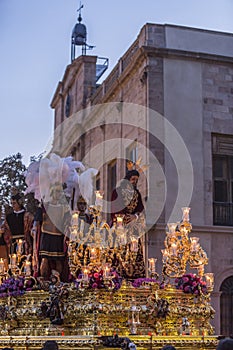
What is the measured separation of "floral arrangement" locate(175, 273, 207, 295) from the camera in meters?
11.6

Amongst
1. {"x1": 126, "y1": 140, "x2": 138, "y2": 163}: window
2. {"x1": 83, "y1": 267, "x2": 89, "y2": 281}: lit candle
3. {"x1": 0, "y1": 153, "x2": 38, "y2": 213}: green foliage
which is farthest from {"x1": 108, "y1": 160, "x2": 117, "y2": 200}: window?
{"x1": 83, "y1": 267, "x2": 89, "y2": 281}: lit candle

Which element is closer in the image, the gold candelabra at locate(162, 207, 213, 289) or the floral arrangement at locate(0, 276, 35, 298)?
the gold candelabra at locate(162, 207, 213, 289)

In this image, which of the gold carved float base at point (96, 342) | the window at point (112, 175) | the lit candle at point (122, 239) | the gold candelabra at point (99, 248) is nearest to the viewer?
the gold carved float base at point (96, 342)

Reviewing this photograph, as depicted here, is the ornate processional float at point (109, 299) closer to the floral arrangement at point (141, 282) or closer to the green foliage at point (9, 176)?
the floral arrangement at point (141, 282)

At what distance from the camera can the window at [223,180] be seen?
20297 mm

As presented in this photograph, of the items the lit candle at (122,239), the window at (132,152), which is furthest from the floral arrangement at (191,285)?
the window at (132,152)

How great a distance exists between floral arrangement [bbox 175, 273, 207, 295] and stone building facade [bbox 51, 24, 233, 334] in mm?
6799

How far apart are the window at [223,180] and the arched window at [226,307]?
6.43 ft

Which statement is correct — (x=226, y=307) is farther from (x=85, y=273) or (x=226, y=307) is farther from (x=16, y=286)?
(x=85, y=273)

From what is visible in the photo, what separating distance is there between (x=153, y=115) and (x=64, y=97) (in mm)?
14213

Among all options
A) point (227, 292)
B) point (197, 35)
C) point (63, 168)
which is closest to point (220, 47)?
point (197, 35)

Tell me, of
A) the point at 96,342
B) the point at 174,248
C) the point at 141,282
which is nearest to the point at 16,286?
the point at 141,282

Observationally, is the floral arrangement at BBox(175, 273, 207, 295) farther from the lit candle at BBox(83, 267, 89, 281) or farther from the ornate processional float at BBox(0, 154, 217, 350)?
the lit candle at BBox(83, 267, 89, 281)

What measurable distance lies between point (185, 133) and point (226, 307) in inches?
225
